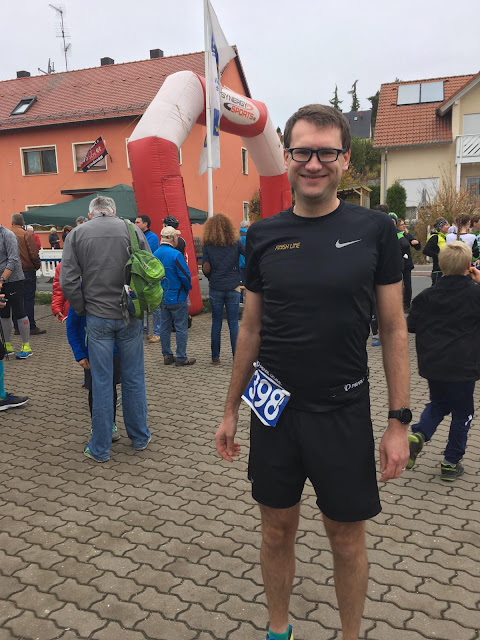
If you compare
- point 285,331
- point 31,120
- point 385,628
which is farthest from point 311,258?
point 31,120

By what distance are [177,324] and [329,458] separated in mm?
5402

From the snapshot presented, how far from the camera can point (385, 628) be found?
242 cm

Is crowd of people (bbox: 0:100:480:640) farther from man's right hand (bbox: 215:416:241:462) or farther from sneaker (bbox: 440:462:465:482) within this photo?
sneaker (bbox: 440:462:465:482)

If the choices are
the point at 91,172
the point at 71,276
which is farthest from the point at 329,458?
the point at 91,172

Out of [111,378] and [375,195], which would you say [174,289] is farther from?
[375,195]

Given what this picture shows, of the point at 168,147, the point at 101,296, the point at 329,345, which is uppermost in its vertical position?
the point at 168,147

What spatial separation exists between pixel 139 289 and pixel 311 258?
2.53 metres

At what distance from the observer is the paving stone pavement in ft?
8.21

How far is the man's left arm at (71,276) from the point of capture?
4.16 m

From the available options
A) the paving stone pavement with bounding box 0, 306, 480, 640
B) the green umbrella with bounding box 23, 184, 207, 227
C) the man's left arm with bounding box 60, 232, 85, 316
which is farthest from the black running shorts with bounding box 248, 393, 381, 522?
the green umbrella with bounding box 23, 184, 207, 227

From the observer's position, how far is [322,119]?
1.96 m

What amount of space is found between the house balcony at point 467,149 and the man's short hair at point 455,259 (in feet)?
89.7

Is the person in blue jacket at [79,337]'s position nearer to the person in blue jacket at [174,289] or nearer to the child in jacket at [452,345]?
the child in jacket at [452,345]

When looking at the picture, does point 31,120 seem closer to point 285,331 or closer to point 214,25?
point 214,25
